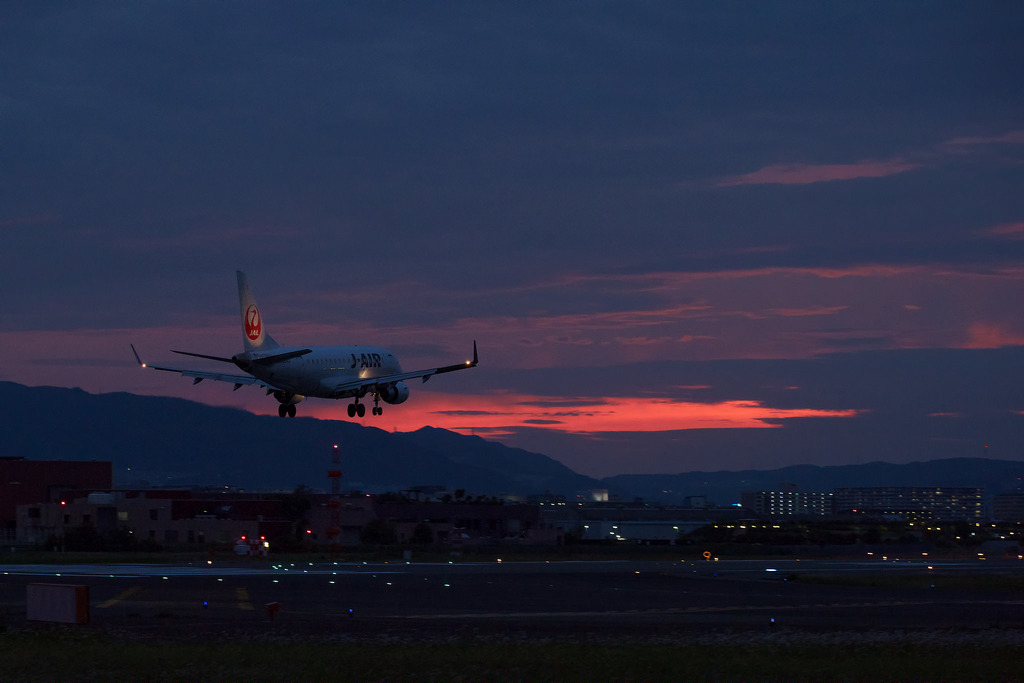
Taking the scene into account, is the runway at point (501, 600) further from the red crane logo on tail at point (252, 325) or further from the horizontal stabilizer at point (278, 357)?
the red crane logo on tail at point (252, 325)

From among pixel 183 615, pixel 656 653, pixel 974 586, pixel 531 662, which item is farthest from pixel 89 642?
pixel 974 586

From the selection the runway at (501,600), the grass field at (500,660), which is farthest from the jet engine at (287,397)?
the grass field at (500,660)

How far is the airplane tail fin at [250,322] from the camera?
8281 centimetres

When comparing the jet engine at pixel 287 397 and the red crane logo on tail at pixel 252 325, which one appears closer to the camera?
the red crane logo on tail at pixel 252 325

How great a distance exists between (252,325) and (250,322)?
0.75 feet

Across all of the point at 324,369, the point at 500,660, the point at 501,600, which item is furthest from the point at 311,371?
the point at 500,660

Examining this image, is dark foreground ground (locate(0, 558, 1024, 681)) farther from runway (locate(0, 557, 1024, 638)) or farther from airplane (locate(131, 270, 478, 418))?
airplane (locate(131, 270, 478, 418))

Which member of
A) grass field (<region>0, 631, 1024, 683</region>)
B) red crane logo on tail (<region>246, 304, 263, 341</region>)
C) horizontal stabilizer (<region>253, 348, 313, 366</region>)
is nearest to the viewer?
grass field (<region>0, 631, 1024, 683</region>)

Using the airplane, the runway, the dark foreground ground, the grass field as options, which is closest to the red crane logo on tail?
the airplane

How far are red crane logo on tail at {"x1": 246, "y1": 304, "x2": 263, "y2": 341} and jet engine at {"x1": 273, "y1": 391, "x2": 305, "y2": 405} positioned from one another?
4301 millimetres

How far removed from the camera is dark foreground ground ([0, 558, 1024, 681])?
28875 millimetres

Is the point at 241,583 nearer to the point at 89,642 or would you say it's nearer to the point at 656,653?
the point at 89,642

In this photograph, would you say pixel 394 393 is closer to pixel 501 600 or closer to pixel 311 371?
pixel 311 371

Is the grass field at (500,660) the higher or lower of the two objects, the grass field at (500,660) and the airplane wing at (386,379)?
the lower
